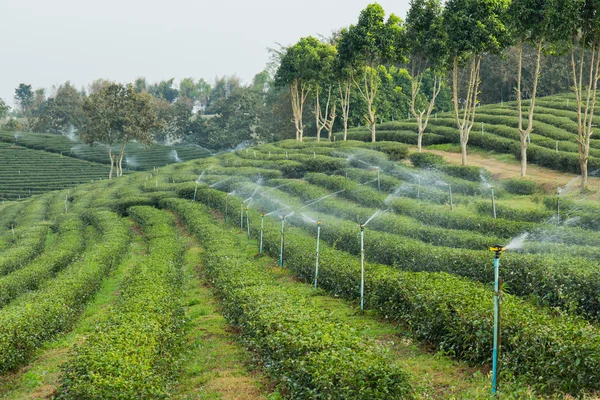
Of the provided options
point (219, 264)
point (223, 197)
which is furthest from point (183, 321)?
point (223, 197)

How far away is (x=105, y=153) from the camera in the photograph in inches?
3391

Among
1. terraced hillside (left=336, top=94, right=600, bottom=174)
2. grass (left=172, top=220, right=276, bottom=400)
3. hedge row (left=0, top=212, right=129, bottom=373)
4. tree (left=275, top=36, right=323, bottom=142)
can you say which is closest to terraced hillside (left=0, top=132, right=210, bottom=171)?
tree (left=275, top=36, right=323, bottom=142)

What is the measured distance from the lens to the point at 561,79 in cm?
6731

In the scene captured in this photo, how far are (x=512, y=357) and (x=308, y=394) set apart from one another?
361 cm

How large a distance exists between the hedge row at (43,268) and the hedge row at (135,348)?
17.0 ft

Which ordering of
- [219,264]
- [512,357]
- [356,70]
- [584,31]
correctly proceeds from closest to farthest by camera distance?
[512,357] < [219,264] < [584,31] < [356,70]

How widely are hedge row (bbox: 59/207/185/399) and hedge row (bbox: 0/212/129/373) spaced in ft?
4.33

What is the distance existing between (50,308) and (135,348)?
643 centimetres

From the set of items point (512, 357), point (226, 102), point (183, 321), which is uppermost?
point (226, 102)

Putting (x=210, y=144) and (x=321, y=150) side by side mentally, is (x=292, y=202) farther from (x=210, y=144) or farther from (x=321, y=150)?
(x=210, y=144)

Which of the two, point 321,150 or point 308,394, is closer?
point 308,394

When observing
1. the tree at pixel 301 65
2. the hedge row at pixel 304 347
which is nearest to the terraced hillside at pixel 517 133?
the tree at pixel 301 65

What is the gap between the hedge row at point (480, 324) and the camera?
955cm

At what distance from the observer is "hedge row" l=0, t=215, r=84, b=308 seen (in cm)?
2157
